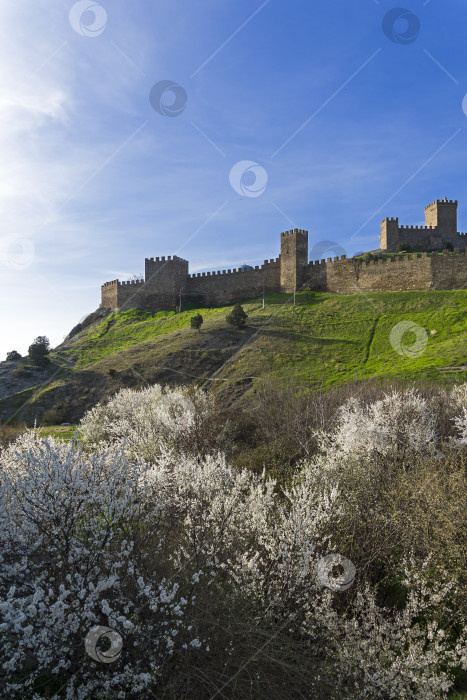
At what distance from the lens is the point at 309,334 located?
41.6m

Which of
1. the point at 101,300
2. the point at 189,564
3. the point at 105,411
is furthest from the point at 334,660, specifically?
the point at 101,300

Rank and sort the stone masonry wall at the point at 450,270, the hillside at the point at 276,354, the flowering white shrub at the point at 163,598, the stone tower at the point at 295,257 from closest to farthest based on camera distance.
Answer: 1. the flowering white shrub at the point at 163,598
2. the hillside at the point at 276,354
3. the stone masonry wall at the point at 450,270
4. the stone tower at the point at 295,257

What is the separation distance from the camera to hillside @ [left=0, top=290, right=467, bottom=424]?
32188 millimetres

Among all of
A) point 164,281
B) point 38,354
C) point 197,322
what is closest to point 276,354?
point 197,322

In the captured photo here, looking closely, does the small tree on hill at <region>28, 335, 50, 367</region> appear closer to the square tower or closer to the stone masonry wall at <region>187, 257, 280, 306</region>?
the stone masonry wall at <region>187, 257, 280, 306</region>

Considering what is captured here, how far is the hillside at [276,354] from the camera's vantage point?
32.2 m

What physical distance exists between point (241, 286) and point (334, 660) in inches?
2100

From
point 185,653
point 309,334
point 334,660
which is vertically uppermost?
point 309,334

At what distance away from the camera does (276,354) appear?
123 ft

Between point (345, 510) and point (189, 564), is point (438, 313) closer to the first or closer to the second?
point (345, 510)

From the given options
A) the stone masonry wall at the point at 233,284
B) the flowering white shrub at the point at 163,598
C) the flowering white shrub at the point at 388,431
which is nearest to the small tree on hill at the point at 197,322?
the stone masonry wall at the point at 233,284

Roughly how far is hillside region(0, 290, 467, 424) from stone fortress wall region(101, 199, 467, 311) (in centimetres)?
211

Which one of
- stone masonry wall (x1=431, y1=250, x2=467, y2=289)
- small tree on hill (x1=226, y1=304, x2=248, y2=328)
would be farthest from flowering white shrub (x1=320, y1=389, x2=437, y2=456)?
stone masonry wall (x1=431, y1=250, x2=467, y2=289)

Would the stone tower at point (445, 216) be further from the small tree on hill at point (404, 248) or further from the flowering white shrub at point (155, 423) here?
the flowering white shrub at point (155, 423)
